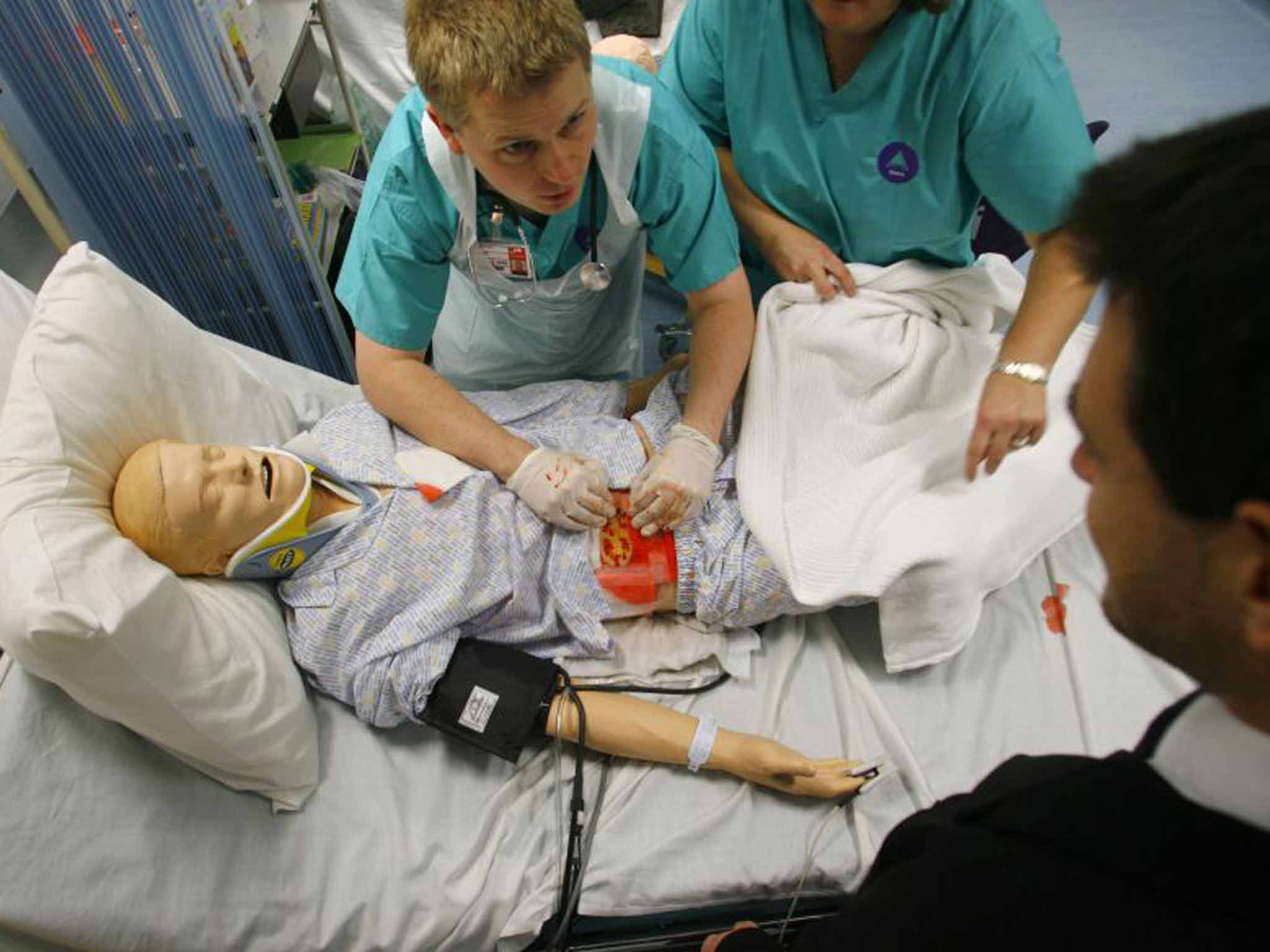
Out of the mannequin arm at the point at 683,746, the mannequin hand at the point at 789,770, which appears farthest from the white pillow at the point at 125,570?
the mannequin hand at the point at 789,770

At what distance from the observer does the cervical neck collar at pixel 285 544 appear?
1.15 metres

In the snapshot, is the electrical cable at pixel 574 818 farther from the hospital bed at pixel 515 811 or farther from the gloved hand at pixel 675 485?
the gloved hand at pixel 675 485

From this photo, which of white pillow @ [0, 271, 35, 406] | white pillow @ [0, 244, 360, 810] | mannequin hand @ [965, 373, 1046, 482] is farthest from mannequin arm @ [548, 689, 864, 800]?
white pillow @ [0, 271, 35, 406]

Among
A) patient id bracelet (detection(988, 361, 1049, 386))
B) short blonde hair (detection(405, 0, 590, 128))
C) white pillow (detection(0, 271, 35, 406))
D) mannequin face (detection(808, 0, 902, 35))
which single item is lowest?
patient id bracelet (detection(988, 361, 1049, 386))

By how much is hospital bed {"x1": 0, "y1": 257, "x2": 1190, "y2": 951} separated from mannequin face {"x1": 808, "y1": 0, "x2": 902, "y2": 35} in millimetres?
929

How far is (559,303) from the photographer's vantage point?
1.43 m

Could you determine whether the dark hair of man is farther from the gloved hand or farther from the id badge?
the id badge

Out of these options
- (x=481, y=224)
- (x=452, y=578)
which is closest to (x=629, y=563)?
(x=452, y=578)

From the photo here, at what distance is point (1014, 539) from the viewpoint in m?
1.21

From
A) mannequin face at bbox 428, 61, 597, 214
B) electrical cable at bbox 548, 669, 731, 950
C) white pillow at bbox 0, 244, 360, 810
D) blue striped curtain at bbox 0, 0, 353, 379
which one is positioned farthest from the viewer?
blue striped curtain at bbox 0, 0, 353, 379

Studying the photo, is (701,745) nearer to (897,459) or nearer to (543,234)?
(897,459)

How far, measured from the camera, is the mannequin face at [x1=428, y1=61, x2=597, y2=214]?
0.98m

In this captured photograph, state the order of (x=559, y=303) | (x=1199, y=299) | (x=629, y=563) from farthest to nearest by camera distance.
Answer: (x=559, y=303) < (x=629, y=563) < (x=1199, y=299)

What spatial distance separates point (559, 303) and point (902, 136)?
0.65 meters
